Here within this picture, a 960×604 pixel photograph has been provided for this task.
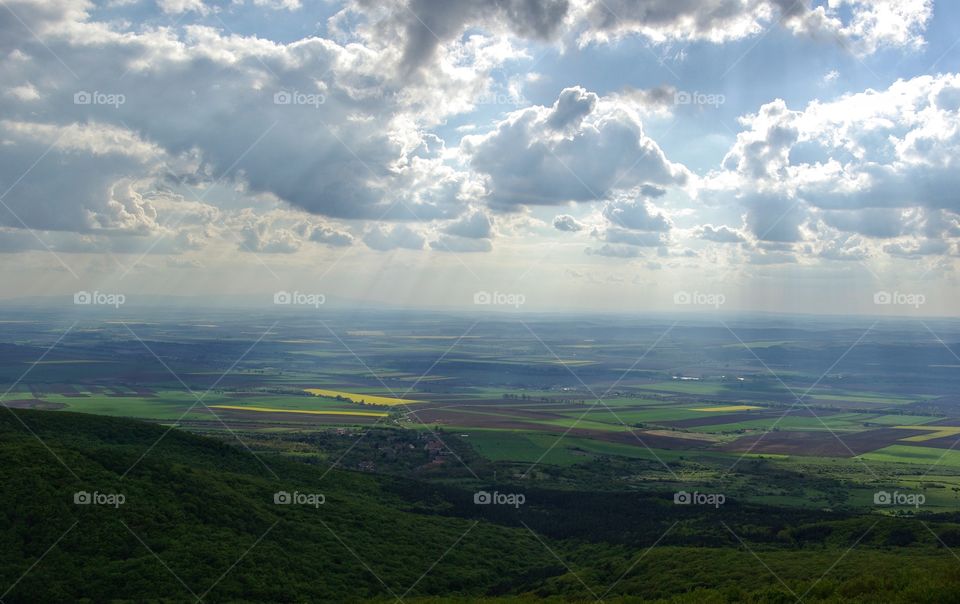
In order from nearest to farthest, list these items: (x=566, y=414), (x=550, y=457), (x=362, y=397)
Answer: (x=550, y=457)
(x=566, y=414)
(x=362, y=397)

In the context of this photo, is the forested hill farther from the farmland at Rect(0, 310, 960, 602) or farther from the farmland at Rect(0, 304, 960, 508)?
the farmland at Rect(0, 304, 960, 508)

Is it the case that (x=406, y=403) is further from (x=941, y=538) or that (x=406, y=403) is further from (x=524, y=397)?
(x=941, y=538)

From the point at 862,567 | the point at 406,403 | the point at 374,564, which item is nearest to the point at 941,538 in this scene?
the point at 862,567

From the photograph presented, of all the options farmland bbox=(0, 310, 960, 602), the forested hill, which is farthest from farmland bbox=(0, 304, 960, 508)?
the forested hill

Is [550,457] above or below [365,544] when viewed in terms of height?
above

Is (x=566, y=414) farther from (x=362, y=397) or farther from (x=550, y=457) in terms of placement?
(x=550, y=457)

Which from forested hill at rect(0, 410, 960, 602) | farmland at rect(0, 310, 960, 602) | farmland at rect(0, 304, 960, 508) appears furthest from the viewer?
farmland at rect(0, 304, 960, 508)

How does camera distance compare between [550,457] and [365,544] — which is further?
[550,457]

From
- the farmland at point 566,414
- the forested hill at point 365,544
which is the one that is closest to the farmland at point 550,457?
the forested hill at point 365,544

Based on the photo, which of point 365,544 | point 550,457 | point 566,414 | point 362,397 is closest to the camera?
point 365,544

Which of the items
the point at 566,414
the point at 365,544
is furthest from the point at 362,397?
the point at 365,544

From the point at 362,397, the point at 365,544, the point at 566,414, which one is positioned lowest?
the point at 365,544
